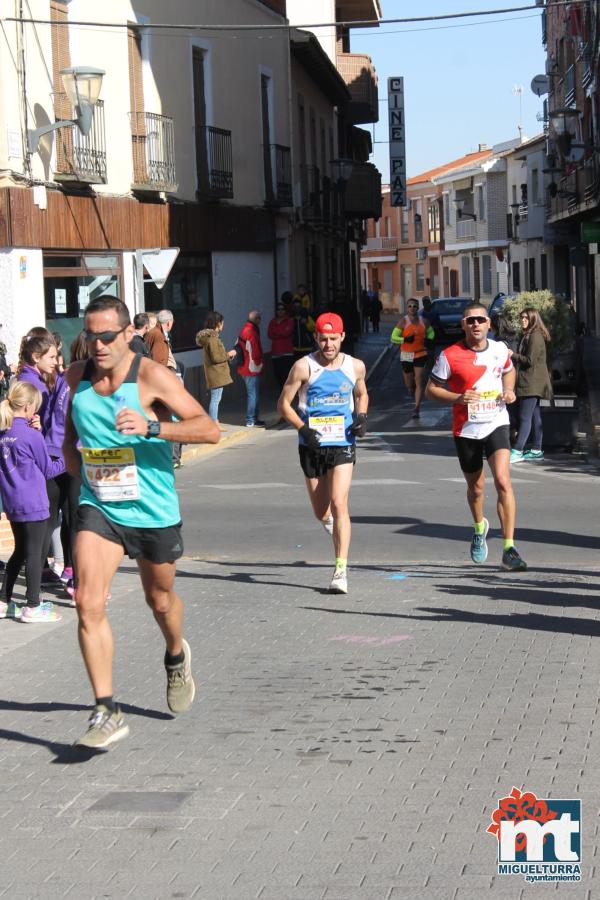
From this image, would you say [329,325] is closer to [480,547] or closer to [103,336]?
[480,547]

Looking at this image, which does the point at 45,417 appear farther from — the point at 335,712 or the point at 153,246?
the point at 153,246

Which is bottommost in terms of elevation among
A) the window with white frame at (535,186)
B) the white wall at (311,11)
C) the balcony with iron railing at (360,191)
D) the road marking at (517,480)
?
the road marking at (517,480)

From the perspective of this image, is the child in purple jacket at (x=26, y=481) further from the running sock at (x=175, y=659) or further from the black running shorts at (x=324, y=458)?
the running sock at (x=175, y=659)

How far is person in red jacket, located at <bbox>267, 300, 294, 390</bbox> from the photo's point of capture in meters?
24.3

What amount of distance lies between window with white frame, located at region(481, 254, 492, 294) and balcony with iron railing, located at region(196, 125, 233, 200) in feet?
192

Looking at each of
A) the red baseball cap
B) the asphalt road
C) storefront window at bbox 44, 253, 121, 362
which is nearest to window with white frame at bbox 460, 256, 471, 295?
storefront window at bbox 44, 253, 121, 362

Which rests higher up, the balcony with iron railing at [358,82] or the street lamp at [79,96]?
the balcony with iron railing at [358,82]

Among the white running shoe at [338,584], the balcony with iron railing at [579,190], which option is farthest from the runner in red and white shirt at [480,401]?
the balcony with iron railing at [579,190]

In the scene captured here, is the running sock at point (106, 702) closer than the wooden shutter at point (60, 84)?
Yes

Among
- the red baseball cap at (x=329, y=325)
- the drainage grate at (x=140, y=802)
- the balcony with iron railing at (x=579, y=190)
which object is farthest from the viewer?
the balcony with iron railing at (x=579, y=190)

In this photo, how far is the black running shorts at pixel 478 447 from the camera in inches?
384

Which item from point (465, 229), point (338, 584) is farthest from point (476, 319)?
point (465, 229)

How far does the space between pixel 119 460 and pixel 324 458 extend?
3569 mm

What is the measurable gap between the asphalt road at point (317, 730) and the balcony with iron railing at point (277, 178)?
19.9 meters
